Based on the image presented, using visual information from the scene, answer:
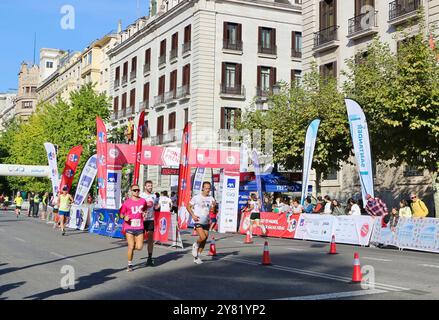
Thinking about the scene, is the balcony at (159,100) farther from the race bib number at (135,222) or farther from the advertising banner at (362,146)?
the race bib number at (135,222)

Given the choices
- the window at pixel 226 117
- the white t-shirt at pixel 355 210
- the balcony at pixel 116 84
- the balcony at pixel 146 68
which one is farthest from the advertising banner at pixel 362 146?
the balcony at pixel 116 84

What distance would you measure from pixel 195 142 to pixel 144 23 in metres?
17.7

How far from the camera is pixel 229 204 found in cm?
→ 2609

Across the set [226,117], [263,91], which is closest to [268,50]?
[263,91]

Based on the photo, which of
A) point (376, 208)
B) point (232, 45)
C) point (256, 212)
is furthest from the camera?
point (232, 45)

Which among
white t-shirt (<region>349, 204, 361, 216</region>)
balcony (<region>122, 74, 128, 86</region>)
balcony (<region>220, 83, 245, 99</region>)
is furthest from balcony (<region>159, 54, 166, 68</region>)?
white t-shirt (<region>349, 204, 361, 216</region>)

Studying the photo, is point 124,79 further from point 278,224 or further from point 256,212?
point 256,212

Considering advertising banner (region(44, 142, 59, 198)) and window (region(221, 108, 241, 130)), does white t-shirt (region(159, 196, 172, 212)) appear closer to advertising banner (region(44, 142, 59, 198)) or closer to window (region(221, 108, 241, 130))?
advertising banner (region(44, 142, 59, 198))

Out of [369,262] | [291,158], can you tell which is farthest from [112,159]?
[369,262]

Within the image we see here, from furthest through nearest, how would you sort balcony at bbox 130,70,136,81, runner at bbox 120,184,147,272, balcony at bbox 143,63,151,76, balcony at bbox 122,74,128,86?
1. balcony at bbox 122,74,128,86
2. balcony at bbox 130,70,136,81
3. balcony at bbox 143,63,151,76
4. runner at bbox 120,184,147,272

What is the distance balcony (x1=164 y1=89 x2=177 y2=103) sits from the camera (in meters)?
45.9

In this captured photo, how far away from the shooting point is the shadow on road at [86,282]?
8289mm

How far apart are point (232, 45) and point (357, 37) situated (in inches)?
613

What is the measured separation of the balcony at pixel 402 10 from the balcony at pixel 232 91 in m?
17.1
